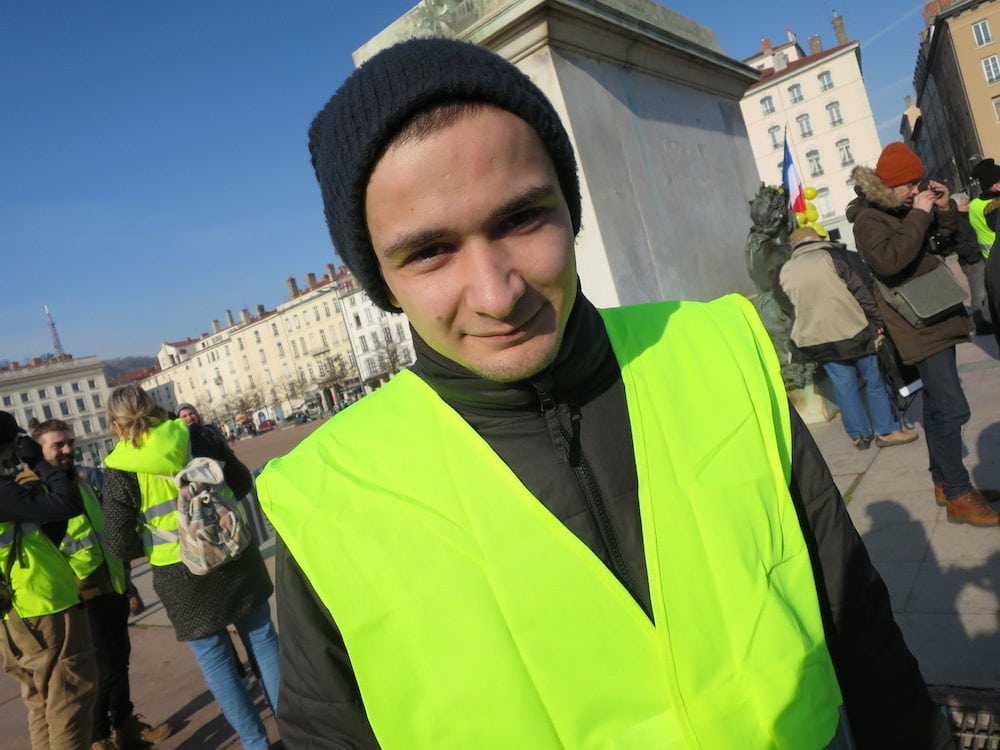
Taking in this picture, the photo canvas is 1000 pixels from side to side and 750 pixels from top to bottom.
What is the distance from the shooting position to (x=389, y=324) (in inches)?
2756

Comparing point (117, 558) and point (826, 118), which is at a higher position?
point (826, 118)

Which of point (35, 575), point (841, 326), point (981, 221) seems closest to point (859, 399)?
point (841, 326)

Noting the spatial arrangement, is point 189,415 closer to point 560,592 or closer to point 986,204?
point 560,592

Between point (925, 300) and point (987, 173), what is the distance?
3359mm

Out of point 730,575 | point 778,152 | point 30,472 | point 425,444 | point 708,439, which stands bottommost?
point 730,575

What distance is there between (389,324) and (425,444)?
230 feet

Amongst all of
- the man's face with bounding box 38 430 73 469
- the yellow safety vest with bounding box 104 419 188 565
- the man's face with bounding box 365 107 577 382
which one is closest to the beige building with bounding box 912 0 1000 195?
the yellow safety vest with bounding box 104 419 188 565

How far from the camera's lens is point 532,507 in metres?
1.11

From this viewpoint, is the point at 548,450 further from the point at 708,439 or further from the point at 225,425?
the point at 225,425

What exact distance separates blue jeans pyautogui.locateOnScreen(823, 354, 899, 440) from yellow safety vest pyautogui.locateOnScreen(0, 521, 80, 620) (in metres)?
5.49

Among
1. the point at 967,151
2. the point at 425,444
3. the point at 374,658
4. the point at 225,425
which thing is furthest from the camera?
the point at 225,425

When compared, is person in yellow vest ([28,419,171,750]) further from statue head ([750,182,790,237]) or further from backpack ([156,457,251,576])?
statue head ([750,182,790,237])

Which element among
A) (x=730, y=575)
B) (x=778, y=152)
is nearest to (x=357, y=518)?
(x=730, y=575)

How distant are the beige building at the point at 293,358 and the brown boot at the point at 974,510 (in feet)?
213
